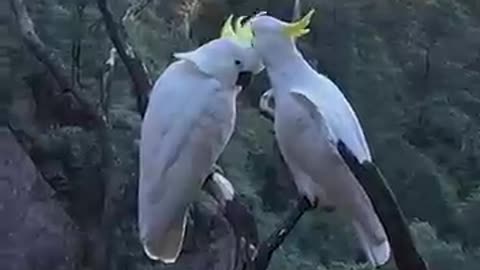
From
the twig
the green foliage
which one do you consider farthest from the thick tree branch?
the green foliage

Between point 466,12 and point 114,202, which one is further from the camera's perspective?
point 466,12

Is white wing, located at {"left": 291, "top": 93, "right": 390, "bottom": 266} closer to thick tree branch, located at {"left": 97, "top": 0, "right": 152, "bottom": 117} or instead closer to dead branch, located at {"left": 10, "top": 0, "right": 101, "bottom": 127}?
thick tree branch, located at {"left": 97, "top": 0, "right": 152, "bottom": 117}

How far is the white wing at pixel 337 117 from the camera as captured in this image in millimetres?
1373

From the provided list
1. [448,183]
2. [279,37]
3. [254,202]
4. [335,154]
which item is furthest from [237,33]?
[448,183]

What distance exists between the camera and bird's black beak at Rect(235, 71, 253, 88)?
143cm

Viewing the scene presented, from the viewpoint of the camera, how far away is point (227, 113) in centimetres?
145

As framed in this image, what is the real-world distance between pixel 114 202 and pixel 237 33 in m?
0.90

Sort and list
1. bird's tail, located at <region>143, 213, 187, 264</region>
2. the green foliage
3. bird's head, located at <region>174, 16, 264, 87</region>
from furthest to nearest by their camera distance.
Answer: the green foliage, bird's tail, located at <region>143, 213, 187, 264</region>, bird's head, located at <region>174, 16, 264, 87</region>

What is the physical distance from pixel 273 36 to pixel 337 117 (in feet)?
0.46

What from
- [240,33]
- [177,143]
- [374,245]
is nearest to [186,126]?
[177,143]

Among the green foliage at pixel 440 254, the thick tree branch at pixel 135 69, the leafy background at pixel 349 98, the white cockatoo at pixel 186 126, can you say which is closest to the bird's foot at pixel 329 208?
the white cockatoo at pixel 186 126

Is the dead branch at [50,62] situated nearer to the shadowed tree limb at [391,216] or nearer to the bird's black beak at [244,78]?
the bird's black beak at [244,78]

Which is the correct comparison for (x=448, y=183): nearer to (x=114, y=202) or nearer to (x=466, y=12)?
(x=466, y=12)

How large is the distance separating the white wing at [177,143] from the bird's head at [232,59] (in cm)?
2
